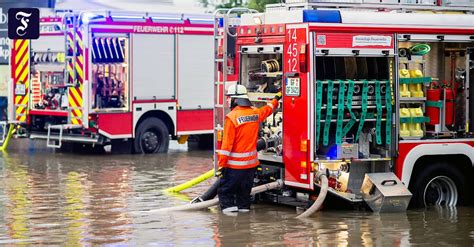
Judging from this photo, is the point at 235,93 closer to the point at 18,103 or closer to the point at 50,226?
the point at 50,226

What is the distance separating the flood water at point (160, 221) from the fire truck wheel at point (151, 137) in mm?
4251

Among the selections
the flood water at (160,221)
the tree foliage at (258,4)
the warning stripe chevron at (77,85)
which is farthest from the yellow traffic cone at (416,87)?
the tree foliage at (258,4)

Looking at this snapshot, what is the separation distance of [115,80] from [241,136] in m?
8.37

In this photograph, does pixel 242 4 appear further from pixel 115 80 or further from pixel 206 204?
pixel 206 204

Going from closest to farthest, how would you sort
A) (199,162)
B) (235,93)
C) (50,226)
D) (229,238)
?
(229,238) < (50,226) < (235,93) < (199,162)

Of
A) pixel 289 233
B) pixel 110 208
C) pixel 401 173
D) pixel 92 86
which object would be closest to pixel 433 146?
pixel 401 173

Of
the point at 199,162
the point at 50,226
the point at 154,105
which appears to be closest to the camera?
the point at 50,226

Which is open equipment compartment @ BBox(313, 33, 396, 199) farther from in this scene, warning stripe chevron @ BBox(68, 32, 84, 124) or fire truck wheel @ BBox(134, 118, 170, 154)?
fire truck wheel @ BBox(134, 118, 170, 154)

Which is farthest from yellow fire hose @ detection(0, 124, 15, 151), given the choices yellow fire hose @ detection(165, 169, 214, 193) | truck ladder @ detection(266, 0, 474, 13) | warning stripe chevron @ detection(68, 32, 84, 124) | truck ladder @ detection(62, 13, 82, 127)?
truck ladder @ detection(266, 0, 474, 13)

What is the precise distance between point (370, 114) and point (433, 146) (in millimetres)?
842

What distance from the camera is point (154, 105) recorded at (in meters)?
21.4

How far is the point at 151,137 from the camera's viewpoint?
847 inches

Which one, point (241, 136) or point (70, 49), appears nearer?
point (241, 136)

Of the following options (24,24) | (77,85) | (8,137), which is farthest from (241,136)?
(24,24)
